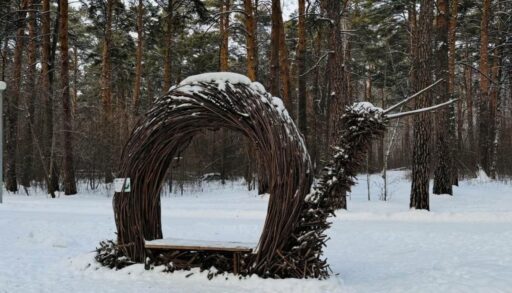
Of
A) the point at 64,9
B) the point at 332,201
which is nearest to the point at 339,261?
the point at 332,201

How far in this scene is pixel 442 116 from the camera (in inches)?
642

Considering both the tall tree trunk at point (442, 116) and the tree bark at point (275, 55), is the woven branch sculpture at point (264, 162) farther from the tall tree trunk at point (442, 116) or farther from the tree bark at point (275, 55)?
the tree bark at point (275, 55)

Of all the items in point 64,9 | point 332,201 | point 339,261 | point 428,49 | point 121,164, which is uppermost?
point 64,9

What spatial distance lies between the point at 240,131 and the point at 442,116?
39.1 feet

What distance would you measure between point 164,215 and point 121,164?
6209 mm

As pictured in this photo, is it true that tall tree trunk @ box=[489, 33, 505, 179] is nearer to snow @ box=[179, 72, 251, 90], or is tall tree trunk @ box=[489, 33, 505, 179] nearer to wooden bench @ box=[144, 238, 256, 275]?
snow @ box=[179, 72, 251, 90]

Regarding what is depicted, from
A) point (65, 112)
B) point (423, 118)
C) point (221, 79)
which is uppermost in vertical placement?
point (65, 112)

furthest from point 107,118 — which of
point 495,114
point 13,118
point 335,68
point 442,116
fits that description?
point 495,114

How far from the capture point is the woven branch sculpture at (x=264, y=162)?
550cm

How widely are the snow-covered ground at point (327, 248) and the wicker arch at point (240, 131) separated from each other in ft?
1.16

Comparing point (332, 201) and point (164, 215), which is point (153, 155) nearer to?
point (332, 201)

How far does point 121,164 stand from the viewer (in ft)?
22.0

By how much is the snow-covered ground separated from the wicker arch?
0.35 meters

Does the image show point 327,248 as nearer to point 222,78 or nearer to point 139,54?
point 222,78
